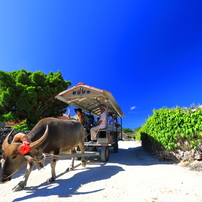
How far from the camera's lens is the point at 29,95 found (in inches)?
396

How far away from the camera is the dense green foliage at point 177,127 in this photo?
16.5ft

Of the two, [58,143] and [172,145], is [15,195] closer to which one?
[58,143]

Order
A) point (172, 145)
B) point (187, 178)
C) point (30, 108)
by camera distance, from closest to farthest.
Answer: point (187, 178) → point (172, 145) → point (30, 108)

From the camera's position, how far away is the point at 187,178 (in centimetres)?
376

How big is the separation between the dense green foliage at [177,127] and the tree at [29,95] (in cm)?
806

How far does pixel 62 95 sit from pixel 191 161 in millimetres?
5909

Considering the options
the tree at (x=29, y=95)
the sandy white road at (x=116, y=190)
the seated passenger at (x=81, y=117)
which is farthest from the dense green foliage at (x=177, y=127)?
the tree at (x=29, y=95)

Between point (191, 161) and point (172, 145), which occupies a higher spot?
point (172, 145)

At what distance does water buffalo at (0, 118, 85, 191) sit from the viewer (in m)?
2.86

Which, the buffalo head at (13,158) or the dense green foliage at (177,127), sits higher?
the dense green foliage at (177,127)

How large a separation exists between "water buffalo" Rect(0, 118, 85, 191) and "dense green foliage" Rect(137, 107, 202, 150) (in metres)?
3.48

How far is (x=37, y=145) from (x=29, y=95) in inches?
314

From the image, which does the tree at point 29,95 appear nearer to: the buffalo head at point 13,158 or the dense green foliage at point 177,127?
the buffalo head at point 13,158

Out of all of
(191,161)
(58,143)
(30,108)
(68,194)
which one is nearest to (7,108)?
(30,108)
